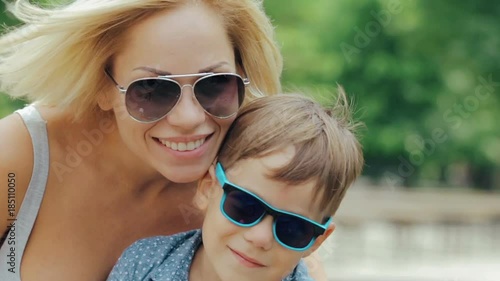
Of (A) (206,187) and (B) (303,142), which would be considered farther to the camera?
(A) (206,187)

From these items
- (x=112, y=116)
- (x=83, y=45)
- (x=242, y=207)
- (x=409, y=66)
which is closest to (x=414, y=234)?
(x=409, y=66)

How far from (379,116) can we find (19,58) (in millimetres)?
11895

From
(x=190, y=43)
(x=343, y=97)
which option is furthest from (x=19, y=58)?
(x=343, y=97)

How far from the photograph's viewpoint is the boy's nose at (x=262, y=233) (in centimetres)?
238

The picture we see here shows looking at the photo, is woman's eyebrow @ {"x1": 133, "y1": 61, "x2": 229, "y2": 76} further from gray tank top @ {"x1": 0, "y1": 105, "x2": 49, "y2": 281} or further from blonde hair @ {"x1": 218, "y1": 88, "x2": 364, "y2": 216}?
gray tank top @ {"x1": 0, "y1": 105, "x2": 49, "y2": 281}

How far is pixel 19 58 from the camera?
2803 millimetres

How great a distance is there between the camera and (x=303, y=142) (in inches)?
96.5

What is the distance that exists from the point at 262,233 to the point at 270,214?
5cm

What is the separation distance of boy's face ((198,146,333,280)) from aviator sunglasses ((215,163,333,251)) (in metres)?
0.01

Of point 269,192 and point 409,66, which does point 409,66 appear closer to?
point 409,66

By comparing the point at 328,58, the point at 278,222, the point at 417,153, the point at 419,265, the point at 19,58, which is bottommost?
the point at 417,153

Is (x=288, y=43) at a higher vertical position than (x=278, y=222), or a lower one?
lower

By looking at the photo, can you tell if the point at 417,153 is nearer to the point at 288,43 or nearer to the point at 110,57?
the point at 288,43

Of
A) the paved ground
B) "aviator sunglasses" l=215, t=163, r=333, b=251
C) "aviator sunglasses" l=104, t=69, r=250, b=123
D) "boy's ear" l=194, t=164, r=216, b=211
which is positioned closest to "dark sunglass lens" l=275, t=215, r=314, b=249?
"aviator sunglasses" l=215, t=163, r=333, b=251
